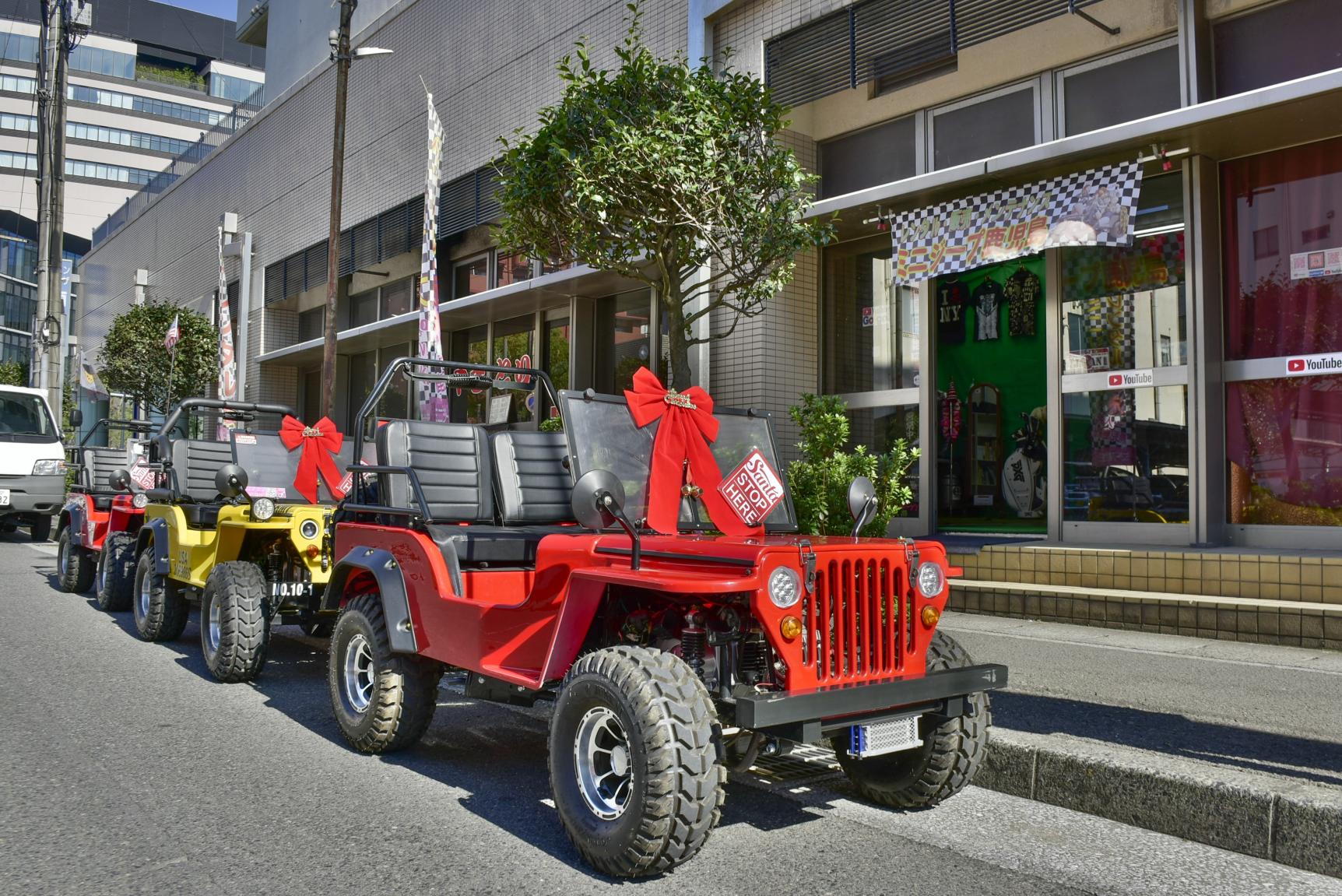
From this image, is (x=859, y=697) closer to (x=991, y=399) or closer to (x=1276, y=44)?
(x=1276, y=44)

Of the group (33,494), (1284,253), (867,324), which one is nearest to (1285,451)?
(1284,253)

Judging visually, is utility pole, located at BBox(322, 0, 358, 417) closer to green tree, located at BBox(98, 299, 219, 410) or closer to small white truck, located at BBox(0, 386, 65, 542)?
small white truck, located at BBox(0, 386, 65, 542)

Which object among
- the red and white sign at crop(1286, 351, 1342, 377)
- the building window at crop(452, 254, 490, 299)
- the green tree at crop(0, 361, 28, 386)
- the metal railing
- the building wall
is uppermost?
the metal railing

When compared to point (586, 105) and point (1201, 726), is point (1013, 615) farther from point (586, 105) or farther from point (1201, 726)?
point (586, 105)

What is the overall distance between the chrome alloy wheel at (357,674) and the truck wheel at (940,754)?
2441 millimetres

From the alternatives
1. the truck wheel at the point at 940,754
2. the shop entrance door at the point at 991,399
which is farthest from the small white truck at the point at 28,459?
the truck wheel at the point at 940,754

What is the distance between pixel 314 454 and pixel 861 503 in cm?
597

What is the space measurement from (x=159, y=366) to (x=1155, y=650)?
23.0m

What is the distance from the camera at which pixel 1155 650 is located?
732 centimetres

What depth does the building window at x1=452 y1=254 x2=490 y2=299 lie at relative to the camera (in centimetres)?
1838

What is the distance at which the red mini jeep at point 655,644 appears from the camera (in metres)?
3.37

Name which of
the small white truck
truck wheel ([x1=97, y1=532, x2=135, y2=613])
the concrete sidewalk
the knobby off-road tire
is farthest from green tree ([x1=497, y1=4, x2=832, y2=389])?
the small white truck

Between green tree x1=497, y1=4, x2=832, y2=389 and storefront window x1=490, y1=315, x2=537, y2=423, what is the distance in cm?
769

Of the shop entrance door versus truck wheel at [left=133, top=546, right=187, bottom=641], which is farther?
the shop entrance door
